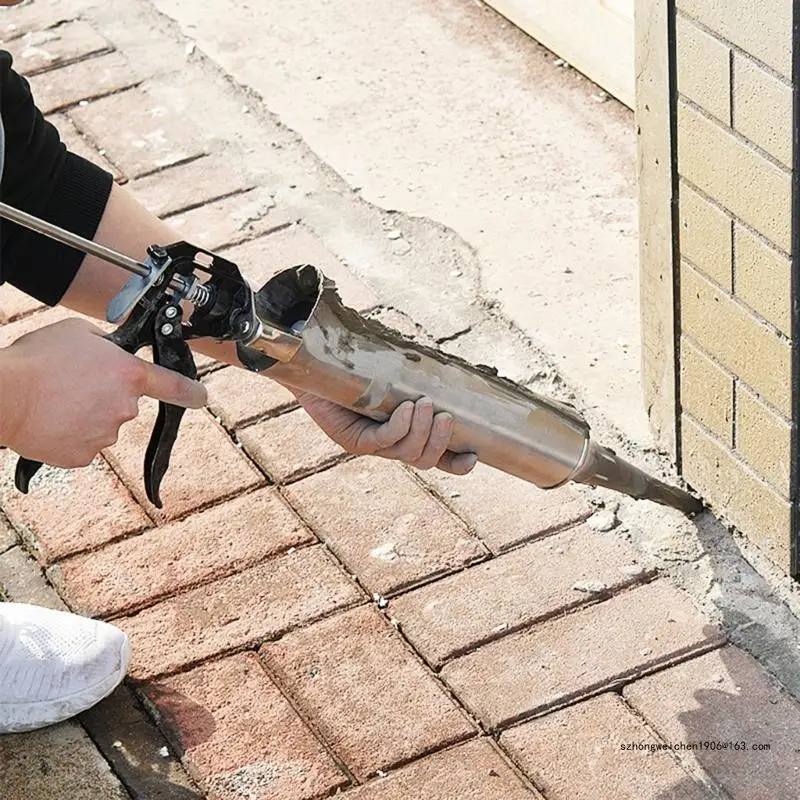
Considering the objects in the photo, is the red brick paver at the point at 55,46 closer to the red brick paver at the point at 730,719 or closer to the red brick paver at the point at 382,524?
the red brick paver at the point at 382,524

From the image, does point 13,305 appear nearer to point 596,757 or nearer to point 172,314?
point 172,314

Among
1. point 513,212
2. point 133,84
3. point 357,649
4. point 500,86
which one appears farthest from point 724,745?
point 133,84

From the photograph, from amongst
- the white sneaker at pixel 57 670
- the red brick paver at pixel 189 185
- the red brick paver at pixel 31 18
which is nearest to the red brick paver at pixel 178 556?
the white sneaker at pixel 57 670

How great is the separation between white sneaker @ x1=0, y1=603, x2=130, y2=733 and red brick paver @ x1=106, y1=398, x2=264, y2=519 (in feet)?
1.46

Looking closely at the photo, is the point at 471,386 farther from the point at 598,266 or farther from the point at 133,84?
the point at 133,84

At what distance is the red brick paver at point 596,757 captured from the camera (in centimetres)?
261

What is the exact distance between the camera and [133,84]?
4.79 meters

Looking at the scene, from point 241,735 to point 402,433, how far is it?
63cm

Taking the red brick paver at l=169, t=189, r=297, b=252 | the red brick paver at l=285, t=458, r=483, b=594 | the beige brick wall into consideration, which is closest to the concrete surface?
the red brick paver at l=169, t=189, r=297, b=252

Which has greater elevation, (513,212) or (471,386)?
(471,386)

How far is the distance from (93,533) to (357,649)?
668 millimetres

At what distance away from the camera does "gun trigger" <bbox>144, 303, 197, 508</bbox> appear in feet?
7.45

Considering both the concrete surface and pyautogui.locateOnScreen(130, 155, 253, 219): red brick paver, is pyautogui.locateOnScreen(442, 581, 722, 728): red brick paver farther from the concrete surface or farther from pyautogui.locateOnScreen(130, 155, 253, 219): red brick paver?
pyautogui.locateOnScreen(130, 155, 253, 219): red brick paver

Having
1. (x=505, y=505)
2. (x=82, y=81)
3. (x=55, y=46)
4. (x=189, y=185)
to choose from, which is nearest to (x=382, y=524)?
(x=505, y=505)
